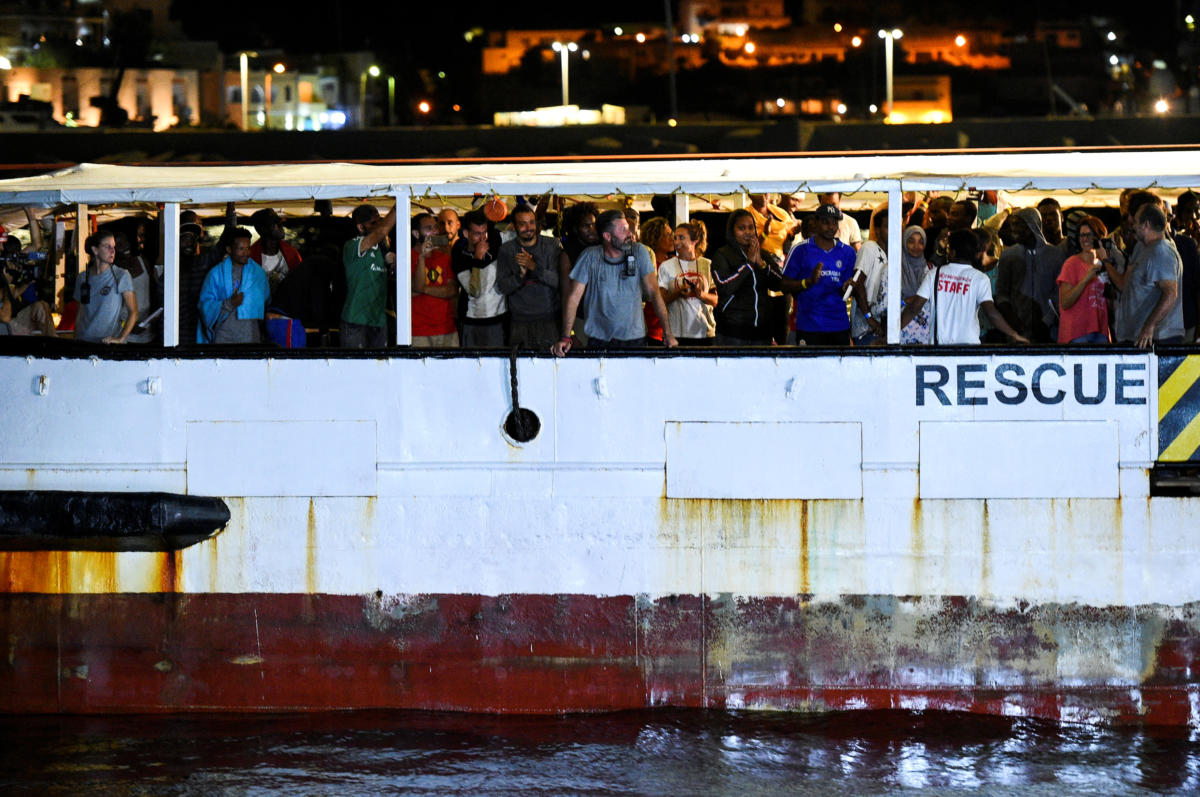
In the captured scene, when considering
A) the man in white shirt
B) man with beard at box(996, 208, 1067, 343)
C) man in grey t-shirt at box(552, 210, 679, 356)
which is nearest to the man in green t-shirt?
man in grey t-shirt at box(552, 210, 679, 356)

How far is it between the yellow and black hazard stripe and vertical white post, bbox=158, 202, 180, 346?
19.1ft

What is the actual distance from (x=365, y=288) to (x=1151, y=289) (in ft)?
15.5

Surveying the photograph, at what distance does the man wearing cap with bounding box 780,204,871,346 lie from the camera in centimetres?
830

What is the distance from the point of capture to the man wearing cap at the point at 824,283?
27.2ft

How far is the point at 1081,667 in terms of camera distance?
26.3 ft

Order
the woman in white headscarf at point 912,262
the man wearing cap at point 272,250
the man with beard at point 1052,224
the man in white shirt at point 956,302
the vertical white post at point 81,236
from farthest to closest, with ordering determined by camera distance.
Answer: the vertical white post at point 81,236 < the man with beard at point 1052,224 < the man wearing cap at point 272,250 < the woman in white headscarf at point 912,262 < the man in white shirt at point 956,302

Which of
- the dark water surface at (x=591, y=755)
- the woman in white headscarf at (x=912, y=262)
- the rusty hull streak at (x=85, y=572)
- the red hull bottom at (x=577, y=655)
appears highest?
the woman in white headscarf at (x=912, y=262)

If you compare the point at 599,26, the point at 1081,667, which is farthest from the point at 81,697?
the point at 599,26

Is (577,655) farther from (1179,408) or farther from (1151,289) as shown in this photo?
(1151,289)

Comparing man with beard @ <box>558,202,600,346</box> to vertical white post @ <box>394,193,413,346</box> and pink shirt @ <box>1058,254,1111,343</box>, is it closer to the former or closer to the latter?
vertical white post @ <box>394,193,413,346</box>

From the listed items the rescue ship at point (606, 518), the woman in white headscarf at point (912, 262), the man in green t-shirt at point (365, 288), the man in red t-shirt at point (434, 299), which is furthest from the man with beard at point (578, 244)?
the woman in white headscarf at point (912, 262)

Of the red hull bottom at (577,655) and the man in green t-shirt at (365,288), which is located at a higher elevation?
the man in green t-shirt at (365,288)

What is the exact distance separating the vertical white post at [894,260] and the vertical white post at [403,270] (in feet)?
9.21

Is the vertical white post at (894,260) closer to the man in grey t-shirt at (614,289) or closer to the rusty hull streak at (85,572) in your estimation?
the man in grey t-shirt at (614,289)
